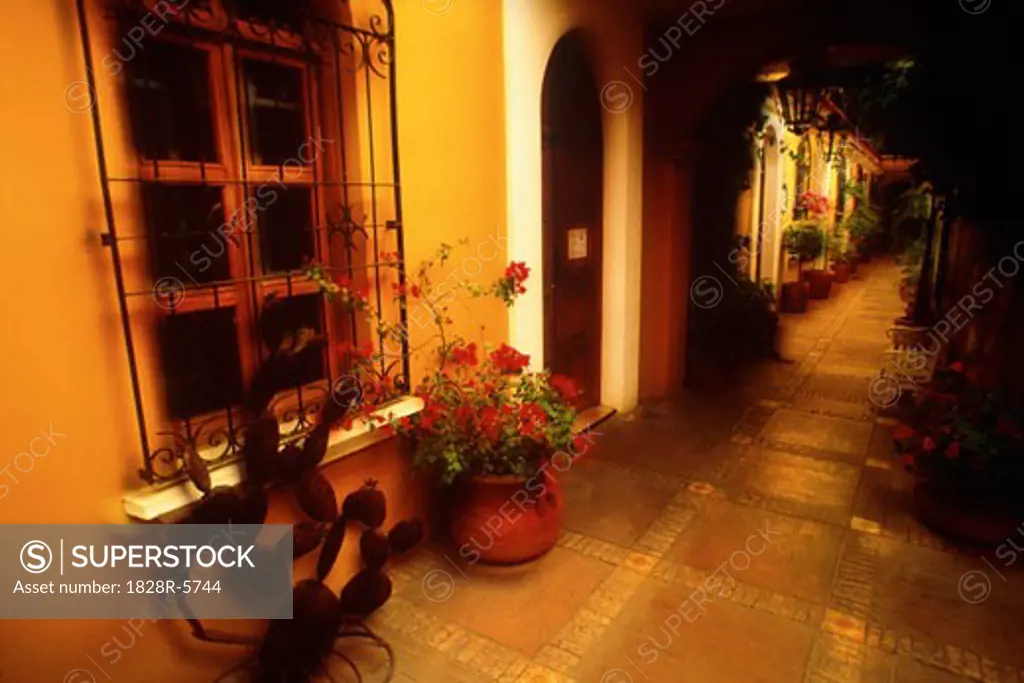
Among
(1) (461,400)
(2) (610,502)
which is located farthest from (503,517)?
(2) (610,502)

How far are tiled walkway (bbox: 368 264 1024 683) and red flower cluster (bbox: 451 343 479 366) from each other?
105cm

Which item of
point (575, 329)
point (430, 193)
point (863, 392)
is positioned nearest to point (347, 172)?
point (430, 193)

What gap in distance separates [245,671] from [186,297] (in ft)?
4.94

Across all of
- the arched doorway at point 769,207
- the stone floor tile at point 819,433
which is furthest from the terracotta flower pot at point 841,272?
the stone floor tile at point 819,433

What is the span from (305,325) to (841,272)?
12.9 meters

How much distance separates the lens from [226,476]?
93.3 inches

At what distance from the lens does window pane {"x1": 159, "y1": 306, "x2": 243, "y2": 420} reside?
2.35 meters

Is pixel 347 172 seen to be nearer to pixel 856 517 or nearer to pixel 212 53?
pixel 212 53

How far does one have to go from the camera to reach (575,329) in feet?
16.8

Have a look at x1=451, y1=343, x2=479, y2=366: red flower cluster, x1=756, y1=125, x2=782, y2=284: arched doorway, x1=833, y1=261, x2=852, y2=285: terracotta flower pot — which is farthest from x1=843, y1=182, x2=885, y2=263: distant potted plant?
x1=451, y1=343, x2=479, y2=366: red flower cluster

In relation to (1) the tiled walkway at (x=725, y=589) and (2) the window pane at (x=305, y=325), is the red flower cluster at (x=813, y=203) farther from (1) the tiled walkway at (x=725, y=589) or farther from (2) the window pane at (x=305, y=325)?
(2) the window pane at (x=305, y=325)

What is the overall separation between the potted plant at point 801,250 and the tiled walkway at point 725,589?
598cm

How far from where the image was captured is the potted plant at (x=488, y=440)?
10.3 ft

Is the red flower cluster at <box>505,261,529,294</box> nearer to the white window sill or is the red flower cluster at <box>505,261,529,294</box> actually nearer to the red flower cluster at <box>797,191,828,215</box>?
the white window sill
